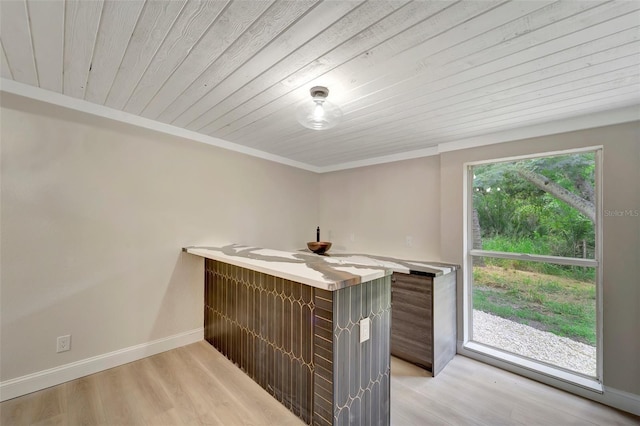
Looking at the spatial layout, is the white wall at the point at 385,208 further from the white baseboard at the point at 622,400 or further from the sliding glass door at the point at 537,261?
the white baseboard at the point at 622,400

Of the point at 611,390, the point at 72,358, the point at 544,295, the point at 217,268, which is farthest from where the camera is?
the point at 217,268

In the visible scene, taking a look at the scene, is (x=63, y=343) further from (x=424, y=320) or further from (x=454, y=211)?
(x=454, y=211)

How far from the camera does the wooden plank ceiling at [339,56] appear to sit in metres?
1.07

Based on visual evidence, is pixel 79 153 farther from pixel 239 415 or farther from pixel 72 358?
pixel 239 415

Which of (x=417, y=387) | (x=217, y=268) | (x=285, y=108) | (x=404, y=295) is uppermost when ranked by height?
(x=285, y=108)

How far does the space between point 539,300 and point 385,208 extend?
69.9 inches

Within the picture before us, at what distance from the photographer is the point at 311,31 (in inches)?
45.9

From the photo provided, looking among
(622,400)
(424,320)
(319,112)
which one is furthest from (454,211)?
(319,112)

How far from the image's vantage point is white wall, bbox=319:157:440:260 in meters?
2.96

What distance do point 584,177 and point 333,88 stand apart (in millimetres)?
2199

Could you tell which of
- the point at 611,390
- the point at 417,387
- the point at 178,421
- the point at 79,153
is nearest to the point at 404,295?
the point at 417,387

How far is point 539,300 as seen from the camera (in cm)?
230

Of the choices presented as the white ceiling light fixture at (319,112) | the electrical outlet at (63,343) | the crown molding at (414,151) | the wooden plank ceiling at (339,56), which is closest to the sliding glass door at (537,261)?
the crown molding at (414,151)

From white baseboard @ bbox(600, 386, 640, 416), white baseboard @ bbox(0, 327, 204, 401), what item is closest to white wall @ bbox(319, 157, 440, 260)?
white baseboard @ bbox(600, 386, 640, 416)
